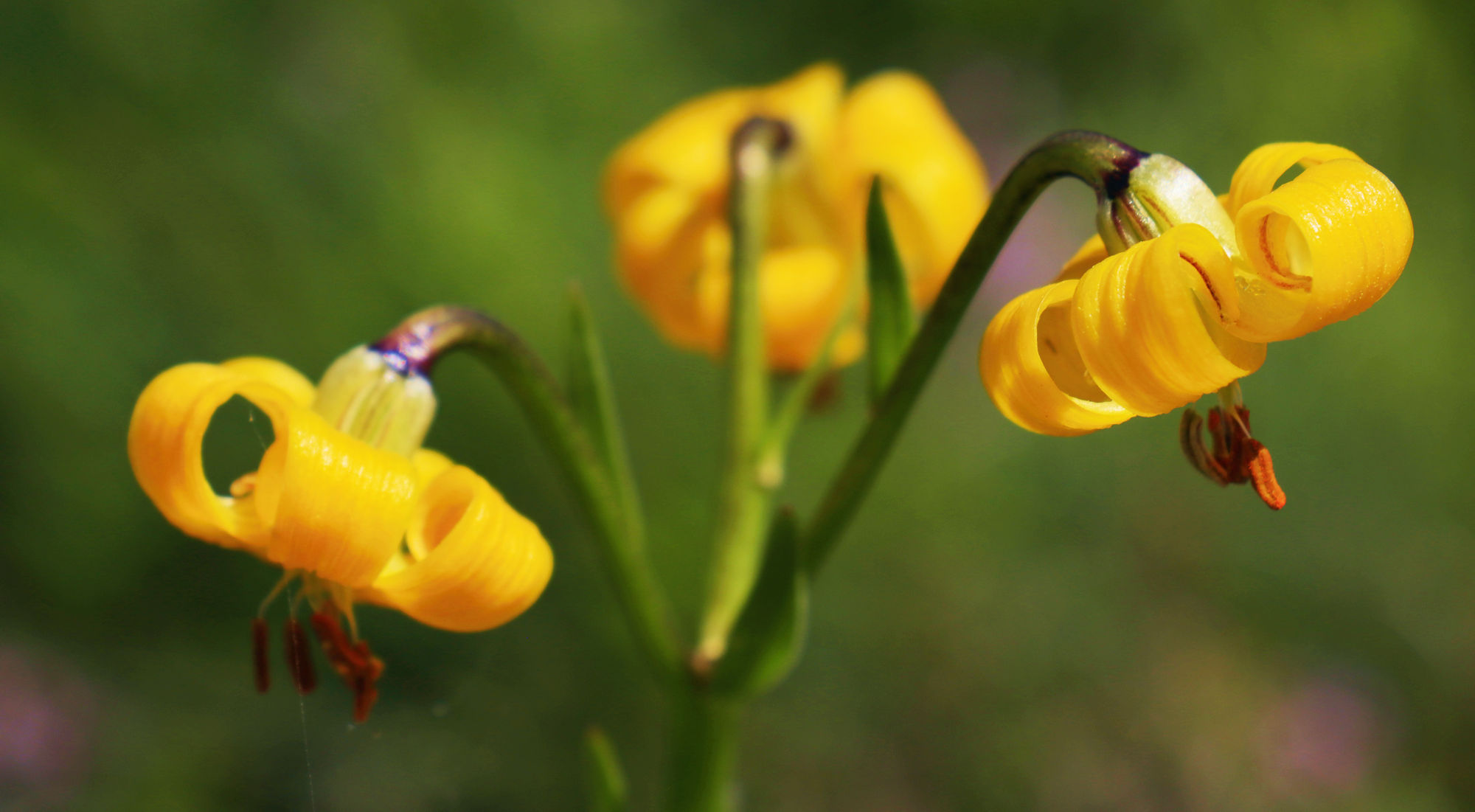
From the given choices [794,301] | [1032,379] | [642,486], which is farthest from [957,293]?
[642,486]

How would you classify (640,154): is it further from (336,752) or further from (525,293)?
(336,752)

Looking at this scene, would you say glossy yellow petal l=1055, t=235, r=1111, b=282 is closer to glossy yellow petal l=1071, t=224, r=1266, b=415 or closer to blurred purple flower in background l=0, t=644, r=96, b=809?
glossy yellow petal l=1071, t=224, r=1266, b=415

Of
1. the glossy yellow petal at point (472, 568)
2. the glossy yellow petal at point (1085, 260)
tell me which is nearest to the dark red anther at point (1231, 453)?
the glossy yellow petal at point (1085, 260)

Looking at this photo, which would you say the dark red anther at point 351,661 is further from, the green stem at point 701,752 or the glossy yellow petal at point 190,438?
the green stem at point 701,752

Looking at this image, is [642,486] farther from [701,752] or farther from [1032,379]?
[1032,379]

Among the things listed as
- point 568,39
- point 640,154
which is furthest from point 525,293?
point 640,154

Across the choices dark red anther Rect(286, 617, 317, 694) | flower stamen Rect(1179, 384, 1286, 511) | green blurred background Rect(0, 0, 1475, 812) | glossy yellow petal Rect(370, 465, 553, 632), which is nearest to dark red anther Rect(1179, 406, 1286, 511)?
flower stamen Rect(1179, 384, 1286, 511)
